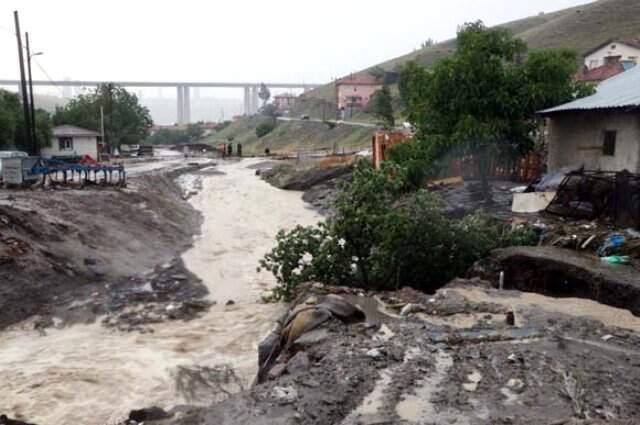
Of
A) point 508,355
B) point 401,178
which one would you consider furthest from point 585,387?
point 401,178

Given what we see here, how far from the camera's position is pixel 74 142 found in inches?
1891

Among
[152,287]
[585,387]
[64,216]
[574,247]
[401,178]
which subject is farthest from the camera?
[64,216]

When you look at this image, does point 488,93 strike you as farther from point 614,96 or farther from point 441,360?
point 441,360

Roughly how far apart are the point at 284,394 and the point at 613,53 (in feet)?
192

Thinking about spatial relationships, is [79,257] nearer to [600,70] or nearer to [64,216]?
[64,216]

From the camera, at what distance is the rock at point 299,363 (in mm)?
7168

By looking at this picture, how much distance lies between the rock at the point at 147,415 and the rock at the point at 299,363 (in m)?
2.03

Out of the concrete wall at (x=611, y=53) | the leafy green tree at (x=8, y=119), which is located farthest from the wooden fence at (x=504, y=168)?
the concrete wall at (x=611, y=53)

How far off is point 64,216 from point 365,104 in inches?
3049

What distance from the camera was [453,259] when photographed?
40.4ft

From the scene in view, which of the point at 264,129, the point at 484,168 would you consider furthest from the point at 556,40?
the point at 484,168

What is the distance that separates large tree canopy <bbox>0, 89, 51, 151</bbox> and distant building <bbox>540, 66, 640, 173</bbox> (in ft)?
108

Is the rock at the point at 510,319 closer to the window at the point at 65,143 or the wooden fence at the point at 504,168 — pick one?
the wooden fence at the point at 504,168

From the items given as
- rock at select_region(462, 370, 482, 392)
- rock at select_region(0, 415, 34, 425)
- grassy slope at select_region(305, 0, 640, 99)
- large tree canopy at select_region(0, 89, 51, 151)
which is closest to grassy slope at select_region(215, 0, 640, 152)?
grassy slope at select_region(305, 0, 640, 99)
